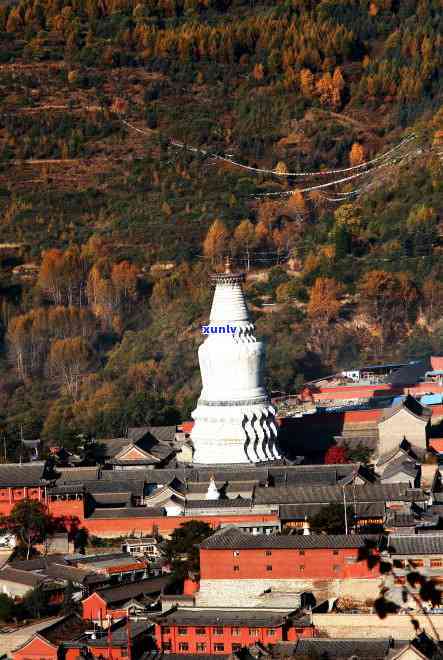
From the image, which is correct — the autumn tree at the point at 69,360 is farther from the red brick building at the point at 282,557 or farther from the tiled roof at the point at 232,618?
the tiled roof at the point at 232,618

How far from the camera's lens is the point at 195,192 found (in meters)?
118

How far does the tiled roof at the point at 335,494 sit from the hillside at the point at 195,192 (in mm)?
13079

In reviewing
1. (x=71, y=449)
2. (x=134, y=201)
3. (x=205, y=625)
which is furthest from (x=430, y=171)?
(x=205, y=625)

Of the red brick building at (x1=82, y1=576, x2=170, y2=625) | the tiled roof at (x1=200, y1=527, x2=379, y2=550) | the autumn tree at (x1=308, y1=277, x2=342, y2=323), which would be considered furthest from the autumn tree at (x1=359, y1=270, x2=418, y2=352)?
the red brick building at (x1=82, y1=576, x2=170, y2=625)

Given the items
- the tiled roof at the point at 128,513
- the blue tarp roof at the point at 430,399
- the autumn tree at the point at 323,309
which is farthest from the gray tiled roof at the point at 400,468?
the autumn tree at the point at 323,309

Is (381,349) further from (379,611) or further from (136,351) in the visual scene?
(379,611)

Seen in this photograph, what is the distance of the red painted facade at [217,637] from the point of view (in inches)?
1827

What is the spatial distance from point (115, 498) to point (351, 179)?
59691 millimetres

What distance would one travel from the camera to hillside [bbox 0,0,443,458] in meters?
95.1

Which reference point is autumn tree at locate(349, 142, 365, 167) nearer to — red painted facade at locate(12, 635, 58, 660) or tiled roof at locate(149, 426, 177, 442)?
tiled roof at locate(149, 426, 177, 442)

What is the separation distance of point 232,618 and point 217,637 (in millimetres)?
531

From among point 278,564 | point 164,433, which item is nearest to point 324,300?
point 164,433

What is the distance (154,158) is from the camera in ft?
404

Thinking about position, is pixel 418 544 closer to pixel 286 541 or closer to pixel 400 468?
pixel 286 541
